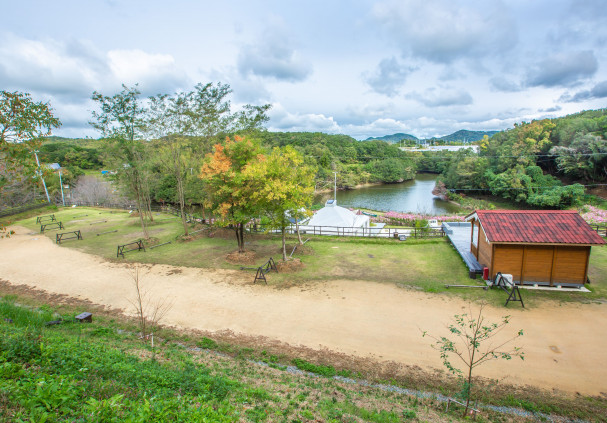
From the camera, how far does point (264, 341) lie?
871cm

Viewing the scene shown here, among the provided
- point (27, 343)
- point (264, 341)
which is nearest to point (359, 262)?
point (264, 341)

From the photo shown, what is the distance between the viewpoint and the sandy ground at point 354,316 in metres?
7.49

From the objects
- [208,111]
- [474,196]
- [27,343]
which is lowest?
[474,196]

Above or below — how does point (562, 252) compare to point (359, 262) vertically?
above

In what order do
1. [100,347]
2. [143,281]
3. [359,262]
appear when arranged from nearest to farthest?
[100,347], [143,281], [359,262]

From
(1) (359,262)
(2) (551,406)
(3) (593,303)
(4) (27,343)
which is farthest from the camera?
(1) (359,262)

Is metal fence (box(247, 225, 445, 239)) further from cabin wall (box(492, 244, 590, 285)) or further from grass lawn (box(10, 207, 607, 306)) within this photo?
cabin wall (box(492, 244, 590, 285))

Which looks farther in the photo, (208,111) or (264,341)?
(208,111)

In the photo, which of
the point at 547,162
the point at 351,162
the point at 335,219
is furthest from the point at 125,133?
the point at 351,162

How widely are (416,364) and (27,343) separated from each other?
8.37 metres

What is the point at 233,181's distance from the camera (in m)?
15.1

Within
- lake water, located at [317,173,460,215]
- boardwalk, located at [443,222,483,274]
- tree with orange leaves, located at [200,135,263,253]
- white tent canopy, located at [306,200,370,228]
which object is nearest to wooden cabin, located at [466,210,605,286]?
boardwalk, located at [443,222,483,274]

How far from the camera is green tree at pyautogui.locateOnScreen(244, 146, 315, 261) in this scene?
14.3m

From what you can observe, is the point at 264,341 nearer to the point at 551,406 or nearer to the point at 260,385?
the point at 260,385
